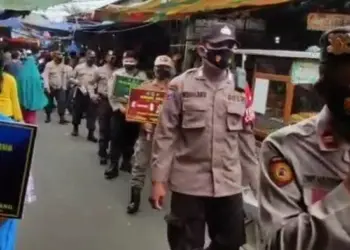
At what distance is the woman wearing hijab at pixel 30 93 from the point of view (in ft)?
28.3

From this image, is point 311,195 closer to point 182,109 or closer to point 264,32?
point 182,109

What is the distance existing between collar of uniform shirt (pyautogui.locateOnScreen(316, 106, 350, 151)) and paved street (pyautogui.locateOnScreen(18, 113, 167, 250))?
4.74m

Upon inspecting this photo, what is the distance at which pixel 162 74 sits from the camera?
8.22 m

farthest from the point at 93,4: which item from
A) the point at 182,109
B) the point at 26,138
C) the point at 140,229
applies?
the point at 26,138

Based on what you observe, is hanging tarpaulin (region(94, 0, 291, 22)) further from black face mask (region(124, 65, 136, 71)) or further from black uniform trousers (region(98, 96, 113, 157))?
black uniform trousers (region(98, 96, 113, 157))

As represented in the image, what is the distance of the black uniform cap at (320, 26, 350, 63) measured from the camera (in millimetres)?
1773

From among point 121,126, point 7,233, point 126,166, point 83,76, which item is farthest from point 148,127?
point 83,76

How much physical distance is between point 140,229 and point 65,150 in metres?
5.98

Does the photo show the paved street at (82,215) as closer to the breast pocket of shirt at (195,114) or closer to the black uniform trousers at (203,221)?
the black uniform trousers at (203,221)

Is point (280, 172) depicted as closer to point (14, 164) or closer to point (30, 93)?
point (14, 164)

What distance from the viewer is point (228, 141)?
4.56 m

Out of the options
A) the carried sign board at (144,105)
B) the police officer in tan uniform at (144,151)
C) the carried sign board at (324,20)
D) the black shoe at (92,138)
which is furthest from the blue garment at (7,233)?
the black shoe at (92,138)

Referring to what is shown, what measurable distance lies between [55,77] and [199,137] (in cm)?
1425

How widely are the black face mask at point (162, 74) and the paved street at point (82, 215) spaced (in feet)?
5.00
